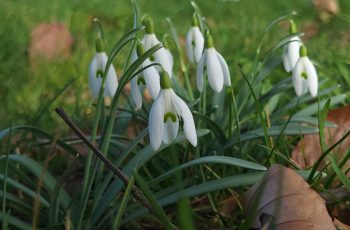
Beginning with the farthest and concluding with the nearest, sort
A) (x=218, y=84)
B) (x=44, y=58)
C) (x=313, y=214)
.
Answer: (x=44, y=58), (x=218, y=84), (x=313, y=214)

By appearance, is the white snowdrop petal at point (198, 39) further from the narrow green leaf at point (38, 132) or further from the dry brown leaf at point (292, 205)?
the dry brown leaf at point (292, 205)

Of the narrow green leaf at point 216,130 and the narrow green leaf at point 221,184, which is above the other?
the narrow green leaf at point 216,130

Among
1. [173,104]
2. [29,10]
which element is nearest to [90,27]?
[29,10]

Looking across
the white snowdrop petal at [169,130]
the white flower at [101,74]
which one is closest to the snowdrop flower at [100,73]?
the white flower at [101,74]

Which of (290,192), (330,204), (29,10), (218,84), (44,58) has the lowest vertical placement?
(330,204)

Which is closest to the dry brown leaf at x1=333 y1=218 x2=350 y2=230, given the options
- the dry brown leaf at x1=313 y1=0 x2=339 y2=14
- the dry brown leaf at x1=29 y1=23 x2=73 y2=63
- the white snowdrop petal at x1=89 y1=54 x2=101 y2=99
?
the white snowdrop petal at x1=89 y1=54 x2=101 y2=99

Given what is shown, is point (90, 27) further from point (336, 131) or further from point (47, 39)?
point (336, 131)

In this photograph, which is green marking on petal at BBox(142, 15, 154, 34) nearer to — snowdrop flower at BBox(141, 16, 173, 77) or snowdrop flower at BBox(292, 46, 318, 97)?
snowdrop flower at BBox(141, 16, 173, 77)

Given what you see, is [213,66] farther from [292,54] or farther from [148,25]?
[292,54]
